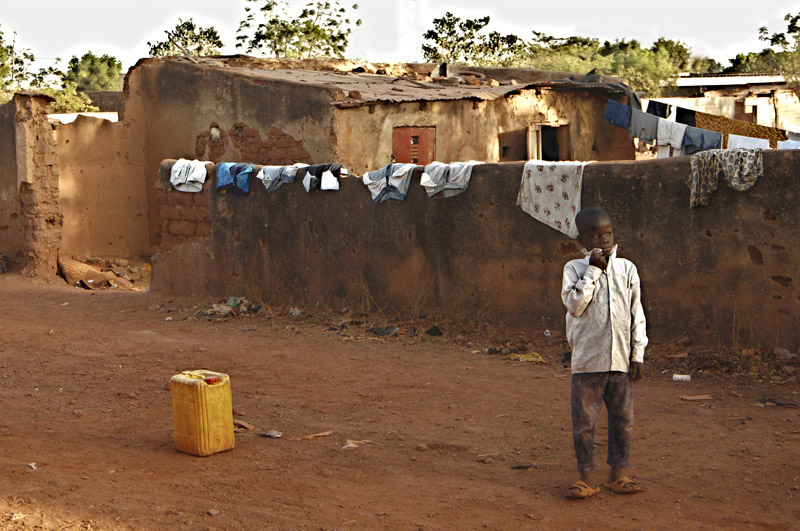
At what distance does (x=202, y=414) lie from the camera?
16.2ft

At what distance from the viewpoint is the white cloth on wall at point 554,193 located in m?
7.58

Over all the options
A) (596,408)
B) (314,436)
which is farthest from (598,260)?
(314,436)

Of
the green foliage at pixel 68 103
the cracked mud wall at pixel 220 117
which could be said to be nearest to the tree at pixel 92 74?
the green foliage at pixel 68 103

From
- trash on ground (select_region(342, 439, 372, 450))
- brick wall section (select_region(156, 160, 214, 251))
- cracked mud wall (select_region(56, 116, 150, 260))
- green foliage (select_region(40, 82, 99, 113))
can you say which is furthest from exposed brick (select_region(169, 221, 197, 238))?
green foliage (select_region(40, 82, 99, 113))

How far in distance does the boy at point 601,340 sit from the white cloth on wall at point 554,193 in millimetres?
3291

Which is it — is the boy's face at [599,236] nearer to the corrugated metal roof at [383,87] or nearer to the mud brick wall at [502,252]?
the mud brick wall at [502,252]

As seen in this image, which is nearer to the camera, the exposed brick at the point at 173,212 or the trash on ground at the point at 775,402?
the trash on ground at the point at 775,402

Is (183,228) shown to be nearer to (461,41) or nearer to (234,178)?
(234,178)

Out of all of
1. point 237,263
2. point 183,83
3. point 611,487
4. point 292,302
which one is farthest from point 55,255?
point 611,487

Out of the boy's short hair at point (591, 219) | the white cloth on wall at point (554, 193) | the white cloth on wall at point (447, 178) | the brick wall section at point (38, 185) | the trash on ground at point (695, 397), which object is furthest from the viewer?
the brick wall section at point (38, 185)

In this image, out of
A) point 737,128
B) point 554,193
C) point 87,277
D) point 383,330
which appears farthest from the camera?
point 87,277

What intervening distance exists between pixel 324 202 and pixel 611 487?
5782 mm

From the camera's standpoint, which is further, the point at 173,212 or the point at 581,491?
the point at 173,212

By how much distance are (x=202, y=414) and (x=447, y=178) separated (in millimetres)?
4199
